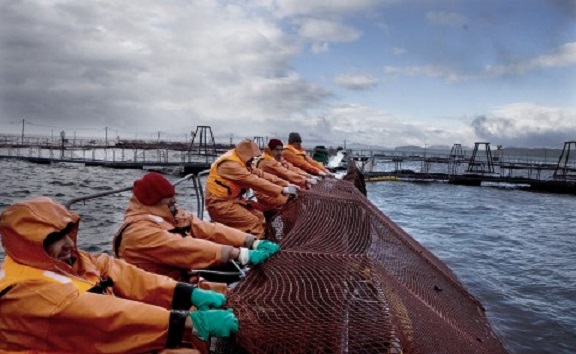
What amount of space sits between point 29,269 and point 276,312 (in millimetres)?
1397

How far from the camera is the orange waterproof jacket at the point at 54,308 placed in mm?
2309

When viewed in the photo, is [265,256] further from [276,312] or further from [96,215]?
[96,215]

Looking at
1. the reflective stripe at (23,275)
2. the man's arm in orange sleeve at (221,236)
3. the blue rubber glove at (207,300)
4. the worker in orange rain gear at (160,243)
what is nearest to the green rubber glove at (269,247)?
the worker in orange rain gear at (160,243)

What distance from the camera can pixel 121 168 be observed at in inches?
1700

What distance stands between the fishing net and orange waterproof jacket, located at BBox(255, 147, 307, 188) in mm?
3610

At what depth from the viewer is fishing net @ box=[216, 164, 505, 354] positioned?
2383 millimetres

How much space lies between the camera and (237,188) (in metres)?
6.64

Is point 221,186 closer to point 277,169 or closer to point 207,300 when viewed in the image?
point 277,169

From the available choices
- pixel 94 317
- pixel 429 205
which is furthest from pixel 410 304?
pixel 429 205

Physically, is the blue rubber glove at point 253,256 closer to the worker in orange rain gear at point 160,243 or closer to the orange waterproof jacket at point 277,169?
the worker in orange rain gear at point 160,243

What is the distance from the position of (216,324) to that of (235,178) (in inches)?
153

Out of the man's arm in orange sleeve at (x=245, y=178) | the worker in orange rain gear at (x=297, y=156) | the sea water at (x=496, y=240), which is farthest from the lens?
the worker in orange rain gear at (x=297, y=156)

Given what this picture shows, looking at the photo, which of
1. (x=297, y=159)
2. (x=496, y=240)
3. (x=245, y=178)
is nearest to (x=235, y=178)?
(x=245, y=178)

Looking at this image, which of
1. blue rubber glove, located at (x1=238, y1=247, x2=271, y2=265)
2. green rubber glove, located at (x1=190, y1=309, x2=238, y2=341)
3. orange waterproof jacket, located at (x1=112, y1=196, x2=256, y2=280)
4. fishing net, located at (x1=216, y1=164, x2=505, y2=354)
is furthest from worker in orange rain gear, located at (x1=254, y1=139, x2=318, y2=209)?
green rubber glove, located at (x1=190, y1=309, x2=238, y2=341)
